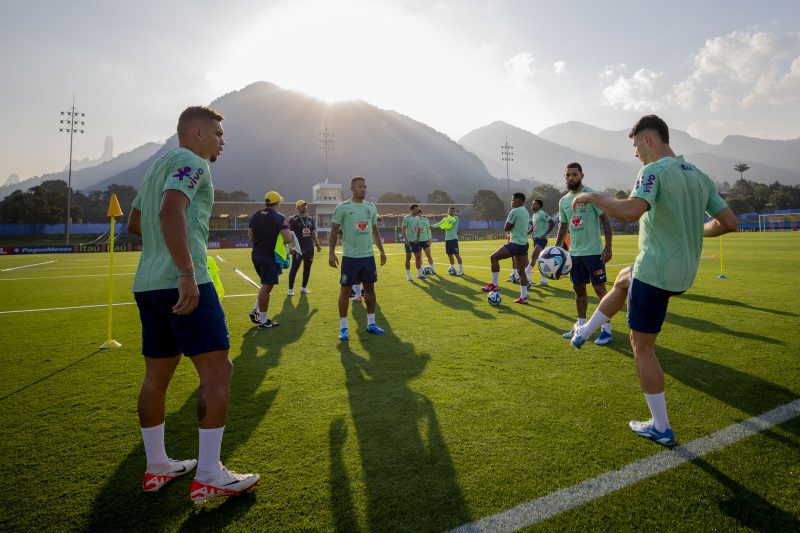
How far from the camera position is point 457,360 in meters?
5.24

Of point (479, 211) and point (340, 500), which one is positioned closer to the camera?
point (340, 500)

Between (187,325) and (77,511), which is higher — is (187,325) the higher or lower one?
the higher one

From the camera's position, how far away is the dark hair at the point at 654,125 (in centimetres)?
327

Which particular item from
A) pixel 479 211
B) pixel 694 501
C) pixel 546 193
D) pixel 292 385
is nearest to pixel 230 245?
pixel 292 385

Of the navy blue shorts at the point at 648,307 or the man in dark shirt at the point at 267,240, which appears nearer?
the navy blue shorts at the point at 648,307

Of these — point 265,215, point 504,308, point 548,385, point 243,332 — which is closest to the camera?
point 548,385

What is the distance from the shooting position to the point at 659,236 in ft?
10.4

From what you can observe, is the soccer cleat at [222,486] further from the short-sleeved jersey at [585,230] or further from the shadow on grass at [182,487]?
the short-sleeved jersey at [585,230]

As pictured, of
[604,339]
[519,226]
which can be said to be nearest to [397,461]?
[604,339]

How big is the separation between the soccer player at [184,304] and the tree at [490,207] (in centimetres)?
9592

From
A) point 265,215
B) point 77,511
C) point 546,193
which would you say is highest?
point 546,193

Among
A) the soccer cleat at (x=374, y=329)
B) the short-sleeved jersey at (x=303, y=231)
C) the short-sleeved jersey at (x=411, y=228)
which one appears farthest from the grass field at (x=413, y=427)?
the short-sleeved jersey at (x=411, y=228)

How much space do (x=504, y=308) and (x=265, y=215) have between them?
537cm

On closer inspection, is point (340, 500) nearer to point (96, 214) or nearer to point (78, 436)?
point (78, 436)
